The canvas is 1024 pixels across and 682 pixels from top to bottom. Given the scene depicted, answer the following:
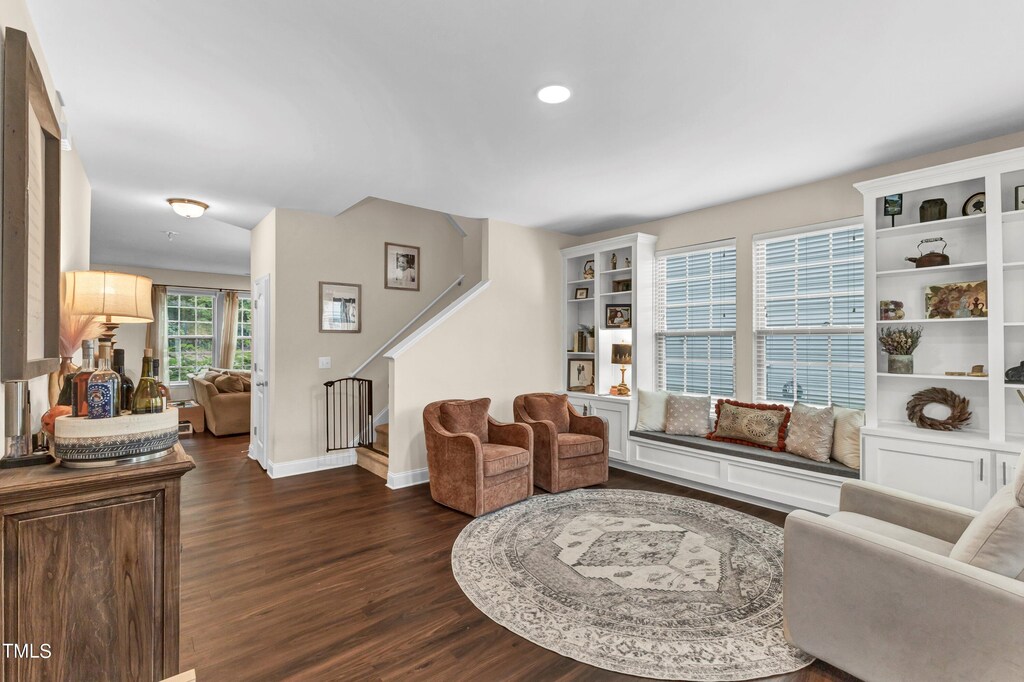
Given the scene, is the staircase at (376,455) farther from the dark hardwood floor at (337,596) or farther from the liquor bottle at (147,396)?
the liquor bottle at (147,396)

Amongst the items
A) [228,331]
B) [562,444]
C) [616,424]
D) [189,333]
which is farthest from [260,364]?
[189,333]

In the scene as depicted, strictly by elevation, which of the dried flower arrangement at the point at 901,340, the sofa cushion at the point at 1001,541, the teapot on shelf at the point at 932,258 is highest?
the teapot on shelf at the point at 932,258

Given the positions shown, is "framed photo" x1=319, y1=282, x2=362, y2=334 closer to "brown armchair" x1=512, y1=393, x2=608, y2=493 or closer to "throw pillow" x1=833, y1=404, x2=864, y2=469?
"brown armchair" x1=512, y1=393, x2=608, y2=493

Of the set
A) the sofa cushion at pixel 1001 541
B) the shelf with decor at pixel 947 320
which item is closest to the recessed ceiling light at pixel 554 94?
the shelf with decor at pixel 947 320

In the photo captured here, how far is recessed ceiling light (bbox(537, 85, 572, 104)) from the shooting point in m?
2.48

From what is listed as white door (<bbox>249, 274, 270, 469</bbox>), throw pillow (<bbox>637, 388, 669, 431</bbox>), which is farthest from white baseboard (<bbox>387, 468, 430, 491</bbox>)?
throw pillow (<bbox>637, 388, 669, 431</bbox>)

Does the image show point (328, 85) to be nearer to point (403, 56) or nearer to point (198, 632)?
point (403, 56)

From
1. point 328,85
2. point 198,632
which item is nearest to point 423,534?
point 198,632

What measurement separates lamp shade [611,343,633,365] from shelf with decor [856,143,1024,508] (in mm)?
2253

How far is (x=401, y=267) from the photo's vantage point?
5.76 meters

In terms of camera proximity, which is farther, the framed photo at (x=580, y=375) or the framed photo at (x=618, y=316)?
the framed photo at (x=580, y=375)

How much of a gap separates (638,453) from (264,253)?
4.35 m

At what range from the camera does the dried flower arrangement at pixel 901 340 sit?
334cm

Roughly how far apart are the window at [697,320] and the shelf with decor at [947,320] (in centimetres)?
123
